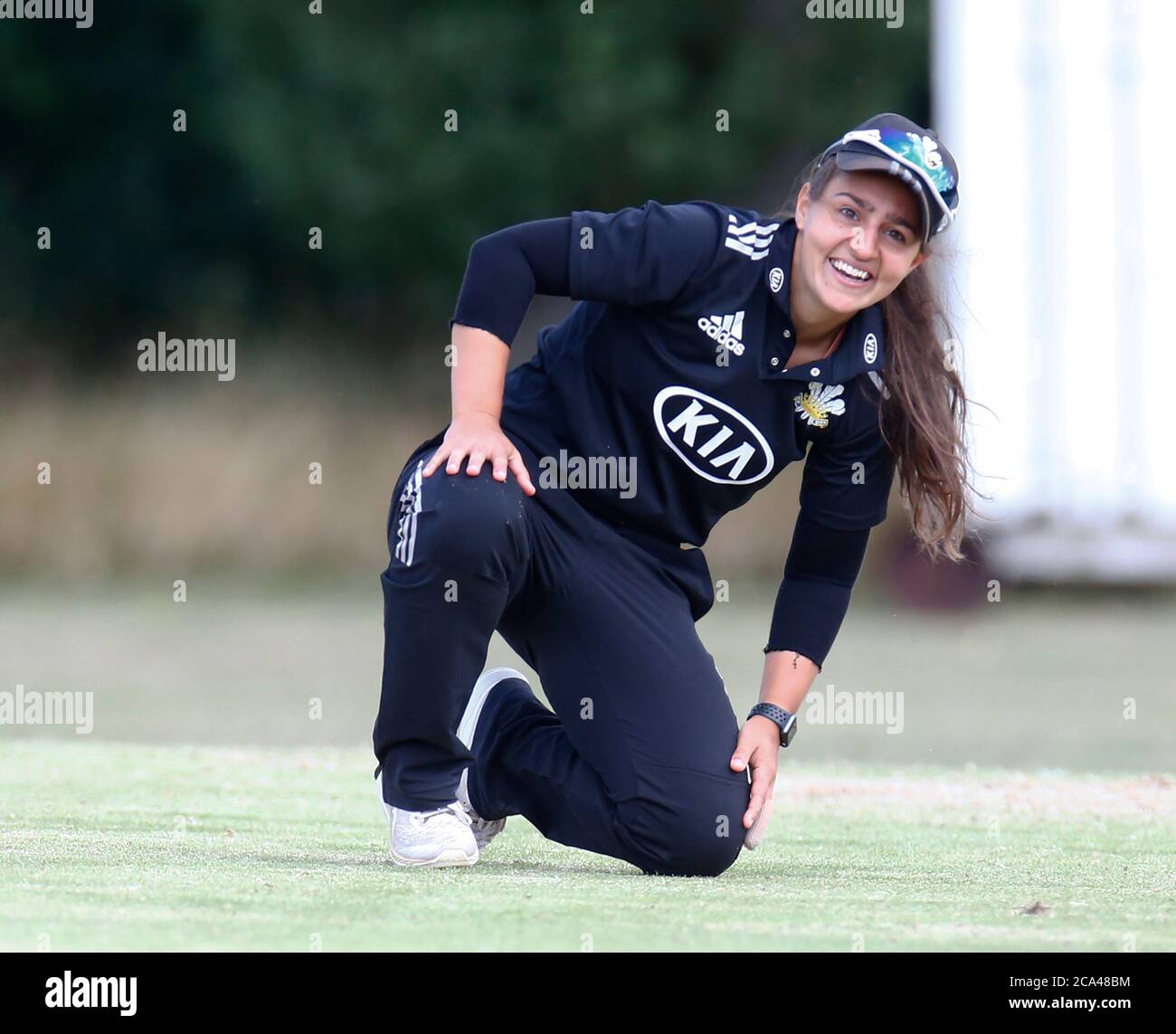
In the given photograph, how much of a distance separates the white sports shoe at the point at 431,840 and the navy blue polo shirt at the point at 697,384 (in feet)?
2.08

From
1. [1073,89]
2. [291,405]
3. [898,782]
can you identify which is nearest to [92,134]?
[291,405]

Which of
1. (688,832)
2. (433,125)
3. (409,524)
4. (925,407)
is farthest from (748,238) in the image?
(433,125)

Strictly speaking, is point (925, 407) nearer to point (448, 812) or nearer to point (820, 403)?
point (820, 403)

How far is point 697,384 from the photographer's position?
3229 mm

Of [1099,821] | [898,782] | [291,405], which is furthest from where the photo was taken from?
[291,405]

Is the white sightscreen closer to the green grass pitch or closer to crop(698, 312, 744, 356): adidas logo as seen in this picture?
the green grass pitch

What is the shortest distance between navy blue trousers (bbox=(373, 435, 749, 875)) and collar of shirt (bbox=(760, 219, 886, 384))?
17.2 inches

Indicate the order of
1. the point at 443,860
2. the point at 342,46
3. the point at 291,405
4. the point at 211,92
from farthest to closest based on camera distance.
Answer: the point at 211,92 < the point at 342,46 < the point at 291,405 < the point at 443,860

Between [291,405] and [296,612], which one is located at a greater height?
[291,405]

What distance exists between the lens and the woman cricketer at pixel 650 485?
310 cm

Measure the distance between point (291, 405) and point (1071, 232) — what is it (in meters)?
4.63

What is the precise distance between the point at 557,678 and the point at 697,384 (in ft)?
1.87
